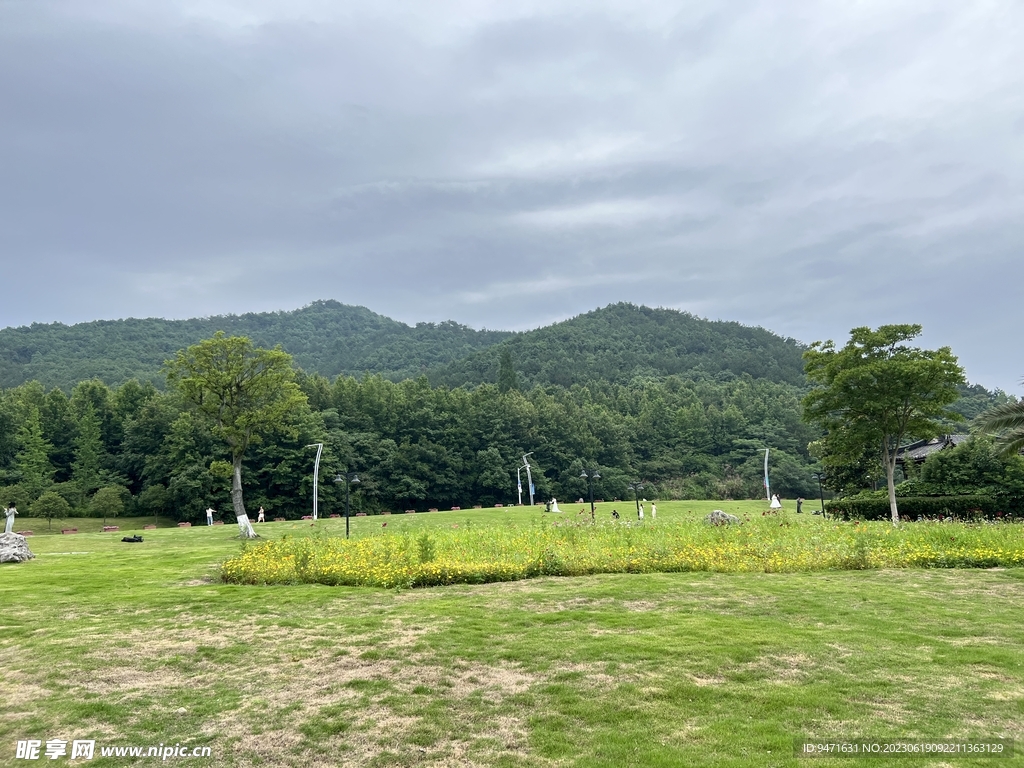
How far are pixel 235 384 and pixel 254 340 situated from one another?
106658mm

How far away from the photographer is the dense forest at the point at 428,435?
53.6 meters

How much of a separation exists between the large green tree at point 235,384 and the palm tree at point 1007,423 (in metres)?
27.0

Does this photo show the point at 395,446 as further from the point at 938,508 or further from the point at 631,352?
the point at 631,352

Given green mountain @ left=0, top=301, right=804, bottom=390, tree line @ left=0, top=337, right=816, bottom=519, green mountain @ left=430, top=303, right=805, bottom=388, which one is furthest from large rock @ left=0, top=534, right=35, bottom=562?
green mountain @ left=430, top=303, right=805, bottom=388

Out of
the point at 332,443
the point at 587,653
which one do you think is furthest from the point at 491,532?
the point at 332,443

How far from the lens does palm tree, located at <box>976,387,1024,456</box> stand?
15.4 m

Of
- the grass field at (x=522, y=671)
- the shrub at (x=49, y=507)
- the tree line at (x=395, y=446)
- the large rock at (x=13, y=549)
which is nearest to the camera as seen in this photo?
the grass field at (x=522, y=671)

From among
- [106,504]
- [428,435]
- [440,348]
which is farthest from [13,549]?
[440,348]

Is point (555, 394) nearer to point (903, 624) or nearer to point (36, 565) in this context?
point (36, 565)

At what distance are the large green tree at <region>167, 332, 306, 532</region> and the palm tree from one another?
2700 cm

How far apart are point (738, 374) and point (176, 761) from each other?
115m

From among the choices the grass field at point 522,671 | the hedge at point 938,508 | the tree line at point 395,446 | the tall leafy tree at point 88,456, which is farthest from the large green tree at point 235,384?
the tall leafy tree at point 88,456

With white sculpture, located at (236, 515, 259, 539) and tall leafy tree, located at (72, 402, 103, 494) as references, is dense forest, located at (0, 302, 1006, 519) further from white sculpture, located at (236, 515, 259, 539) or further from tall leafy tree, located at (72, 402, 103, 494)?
white sculpture, located at (236, 515, 259, 539)

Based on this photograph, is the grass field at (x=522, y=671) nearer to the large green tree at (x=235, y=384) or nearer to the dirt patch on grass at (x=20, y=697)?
the dirt patch on grass at (x=20, y=697)
